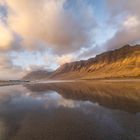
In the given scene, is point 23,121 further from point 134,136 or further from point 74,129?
point 134,136

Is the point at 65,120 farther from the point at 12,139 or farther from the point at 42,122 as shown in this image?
the point at 12,139

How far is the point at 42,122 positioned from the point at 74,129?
3.04m

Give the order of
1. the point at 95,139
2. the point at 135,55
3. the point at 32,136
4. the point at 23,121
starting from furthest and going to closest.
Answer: the point at 135,55 < the point at 23,121 < the point at 32,136 < the point at 95,139

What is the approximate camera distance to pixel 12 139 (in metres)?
9.20

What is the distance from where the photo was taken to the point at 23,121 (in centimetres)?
1312

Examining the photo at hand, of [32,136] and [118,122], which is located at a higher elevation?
[32,136]

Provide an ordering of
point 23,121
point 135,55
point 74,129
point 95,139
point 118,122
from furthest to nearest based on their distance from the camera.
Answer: point 135,55 < point 23,121 < point 118,122 < point 74,129 < point 95,139

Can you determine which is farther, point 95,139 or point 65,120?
point 65,120

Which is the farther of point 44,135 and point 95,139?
point 44,135

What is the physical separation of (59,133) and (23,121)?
14.0 feet

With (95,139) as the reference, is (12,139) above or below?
above

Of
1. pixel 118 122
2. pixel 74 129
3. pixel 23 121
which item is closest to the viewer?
pixel 74 129

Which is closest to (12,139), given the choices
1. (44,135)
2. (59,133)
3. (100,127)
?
(44,135)

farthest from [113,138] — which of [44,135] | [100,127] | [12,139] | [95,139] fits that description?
[12,139]
